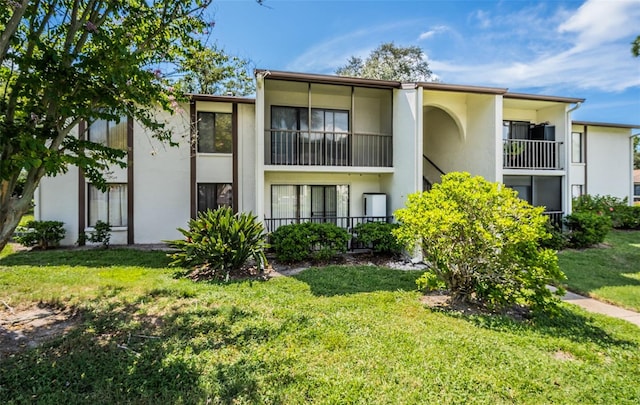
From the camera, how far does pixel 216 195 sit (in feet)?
44.1

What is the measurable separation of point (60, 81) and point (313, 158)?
316 inches

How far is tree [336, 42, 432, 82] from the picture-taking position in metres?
26.6

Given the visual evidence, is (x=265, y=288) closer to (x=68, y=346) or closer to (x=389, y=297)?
(x=389, y=297)

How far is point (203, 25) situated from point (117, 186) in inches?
349

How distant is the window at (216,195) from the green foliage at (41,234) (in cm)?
537

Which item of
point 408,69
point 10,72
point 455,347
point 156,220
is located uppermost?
point 408,69

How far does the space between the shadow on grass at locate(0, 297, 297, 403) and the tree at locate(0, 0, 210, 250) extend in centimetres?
225

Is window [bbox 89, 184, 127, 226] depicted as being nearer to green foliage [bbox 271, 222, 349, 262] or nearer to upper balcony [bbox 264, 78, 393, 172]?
upper balcony [bbox 264, 78, 393, 172]

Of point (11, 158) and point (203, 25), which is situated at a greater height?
point (203, 25)

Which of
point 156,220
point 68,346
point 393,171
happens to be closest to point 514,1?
point 393,171

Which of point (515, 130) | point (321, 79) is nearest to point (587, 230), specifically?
point (515, 130)

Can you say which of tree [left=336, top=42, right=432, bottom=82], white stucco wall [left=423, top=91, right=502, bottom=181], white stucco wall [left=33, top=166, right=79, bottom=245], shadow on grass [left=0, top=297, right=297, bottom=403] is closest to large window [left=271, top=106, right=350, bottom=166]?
white stucco wall [left=423, top=91, right=502, bottom=181]

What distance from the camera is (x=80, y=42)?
526 centimetres

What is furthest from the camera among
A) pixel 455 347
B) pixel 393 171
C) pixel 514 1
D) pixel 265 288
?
pixel 393 171
